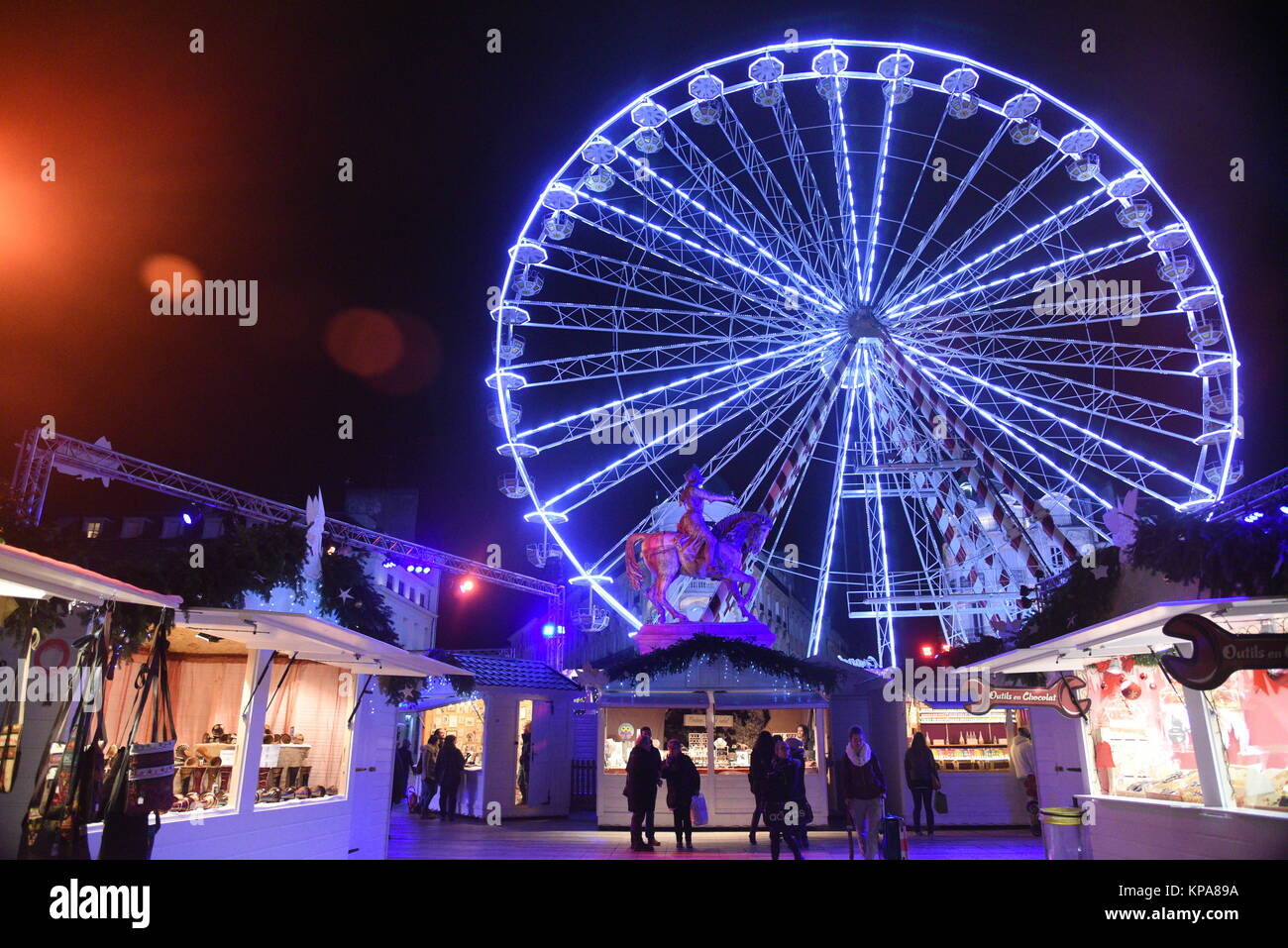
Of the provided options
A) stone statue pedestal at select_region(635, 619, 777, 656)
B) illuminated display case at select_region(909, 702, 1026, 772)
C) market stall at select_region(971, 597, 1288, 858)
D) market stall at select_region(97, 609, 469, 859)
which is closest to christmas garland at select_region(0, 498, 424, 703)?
market stall at select_region(97, 609, 469, 859)

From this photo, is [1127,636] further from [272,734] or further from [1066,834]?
[272,734]

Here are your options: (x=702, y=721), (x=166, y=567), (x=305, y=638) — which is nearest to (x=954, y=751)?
(x=702, y=721)

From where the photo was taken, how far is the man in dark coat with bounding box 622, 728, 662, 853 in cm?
1162

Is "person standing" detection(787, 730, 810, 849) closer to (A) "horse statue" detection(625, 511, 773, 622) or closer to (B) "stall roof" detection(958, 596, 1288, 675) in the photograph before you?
(B) "stall roof" detection(958, 596, 1288, 675)

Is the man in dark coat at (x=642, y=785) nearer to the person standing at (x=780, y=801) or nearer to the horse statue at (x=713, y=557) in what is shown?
the person standing at (x=780, y=801)

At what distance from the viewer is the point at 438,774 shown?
18391 millimetres

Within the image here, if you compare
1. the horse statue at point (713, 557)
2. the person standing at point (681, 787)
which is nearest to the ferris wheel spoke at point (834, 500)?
the horse statue at point (713, 557)

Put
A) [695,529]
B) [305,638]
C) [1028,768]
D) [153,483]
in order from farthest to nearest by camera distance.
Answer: [153,483]
[695,529]
[1028,768]
[305,638]

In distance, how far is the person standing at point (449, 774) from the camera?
1766 centimetres

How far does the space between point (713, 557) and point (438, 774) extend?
7.69m

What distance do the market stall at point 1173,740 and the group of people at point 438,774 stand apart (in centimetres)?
1151

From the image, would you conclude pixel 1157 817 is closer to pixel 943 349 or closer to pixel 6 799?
pixel 6 799

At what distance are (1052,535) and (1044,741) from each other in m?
3.86
